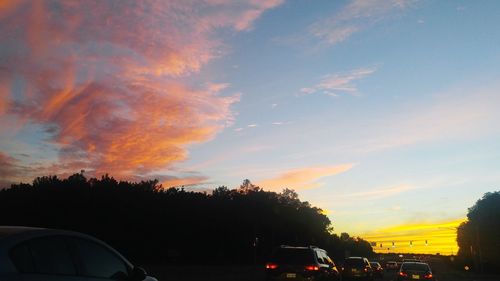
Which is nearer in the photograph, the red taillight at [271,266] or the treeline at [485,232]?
the red taillight at [271,266]

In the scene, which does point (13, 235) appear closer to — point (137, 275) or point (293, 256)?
point (137, 275)

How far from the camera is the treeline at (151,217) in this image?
6775cm

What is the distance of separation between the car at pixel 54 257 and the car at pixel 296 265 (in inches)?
450

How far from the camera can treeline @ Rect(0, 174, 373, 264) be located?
6775 cm

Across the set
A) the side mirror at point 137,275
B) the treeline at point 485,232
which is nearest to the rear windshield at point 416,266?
the side mirror at point 137,275

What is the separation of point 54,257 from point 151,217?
70.4 m

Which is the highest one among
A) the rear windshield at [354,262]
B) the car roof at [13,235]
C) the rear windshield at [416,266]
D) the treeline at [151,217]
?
the treeline at [151,217]

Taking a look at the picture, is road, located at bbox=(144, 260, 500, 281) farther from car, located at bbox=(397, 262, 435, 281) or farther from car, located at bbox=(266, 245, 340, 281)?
car, located at bbox=(266, 245, 340, 281)

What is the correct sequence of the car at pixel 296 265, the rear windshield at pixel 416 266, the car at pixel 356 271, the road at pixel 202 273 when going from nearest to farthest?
the car at pixel 296 265 < the rear windshield at pixel 416 266 < the road at pixel 202 273 < the car at pixel 356 271

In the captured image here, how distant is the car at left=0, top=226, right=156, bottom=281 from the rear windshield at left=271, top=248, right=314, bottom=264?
11703 mm

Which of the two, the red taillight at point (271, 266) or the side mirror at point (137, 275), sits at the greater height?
the red taillight at point (271, 266)

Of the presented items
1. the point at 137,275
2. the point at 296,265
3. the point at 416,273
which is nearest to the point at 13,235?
the point at 137,275

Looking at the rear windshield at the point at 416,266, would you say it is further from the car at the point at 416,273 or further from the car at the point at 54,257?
the car at the point at 54,257

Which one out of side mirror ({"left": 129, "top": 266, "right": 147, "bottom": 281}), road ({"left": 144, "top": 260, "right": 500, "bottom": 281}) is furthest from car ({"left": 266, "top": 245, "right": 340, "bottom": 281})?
side mirror ({"left": 129, "top": 266, "right": 147, "bottom": 281})
